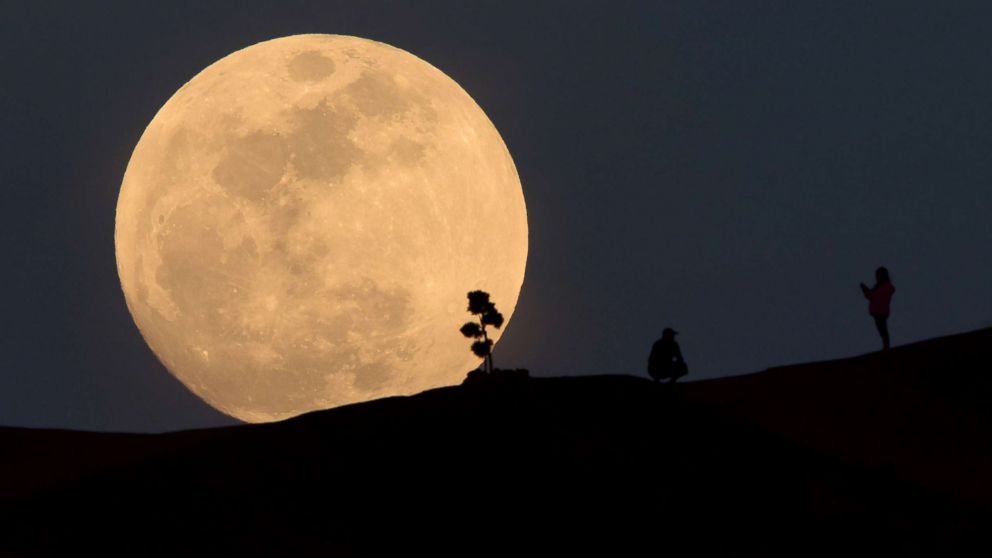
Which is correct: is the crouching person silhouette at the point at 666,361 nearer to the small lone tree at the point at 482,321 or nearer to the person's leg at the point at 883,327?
the small lone tree at the point at 482,321

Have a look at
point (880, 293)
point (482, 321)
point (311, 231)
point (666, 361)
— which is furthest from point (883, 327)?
point (311, 231)

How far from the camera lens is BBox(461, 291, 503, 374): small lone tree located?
61.0ft

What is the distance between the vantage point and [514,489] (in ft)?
50.3

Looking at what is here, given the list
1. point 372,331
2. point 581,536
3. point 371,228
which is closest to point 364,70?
point 371,228

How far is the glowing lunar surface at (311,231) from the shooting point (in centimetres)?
1953

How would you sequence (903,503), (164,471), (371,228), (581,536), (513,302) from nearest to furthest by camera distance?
(581,536) < (164,471) < (903,503) < (371,228) < (513,302)

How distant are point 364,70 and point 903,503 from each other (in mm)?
10073

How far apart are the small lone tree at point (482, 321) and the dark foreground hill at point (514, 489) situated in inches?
42.3

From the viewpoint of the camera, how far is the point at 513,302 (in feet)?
73.2

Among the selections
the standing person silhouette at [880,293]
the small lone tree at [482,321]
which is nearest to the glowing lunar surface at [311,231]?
the small lone tree at [482,321]

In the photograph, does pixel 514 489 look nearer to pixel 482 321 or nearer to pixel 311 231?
pixel 482 321

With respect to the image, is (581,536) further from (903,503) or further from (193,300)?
(193,300)

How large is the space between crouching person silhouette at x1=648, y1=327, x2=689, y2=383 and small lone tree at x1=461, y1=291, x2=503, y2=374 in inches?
94.8

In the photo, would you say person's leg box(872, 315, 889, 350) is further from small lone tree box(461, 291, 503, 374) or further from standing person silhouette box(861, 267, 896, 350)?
small lone tree box(461, 291, 503, 374)
